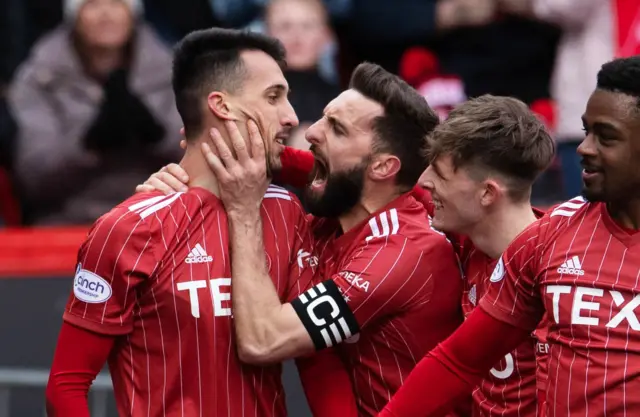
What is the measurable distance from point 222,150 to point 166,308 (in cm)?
51

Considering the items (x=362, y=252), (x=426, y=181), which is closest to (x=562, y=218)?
(x=426, y=181)

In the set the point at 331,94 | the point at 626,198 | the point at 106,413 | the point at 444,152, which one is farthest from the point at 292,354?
the point at 331,94

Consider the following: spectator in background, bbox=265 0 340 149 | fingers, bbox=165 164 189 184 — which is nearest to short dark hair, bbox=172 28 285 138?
fingers, bbox=165 164 189 184

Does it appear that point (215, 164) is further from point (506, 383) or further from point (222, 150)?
point (506, 383)

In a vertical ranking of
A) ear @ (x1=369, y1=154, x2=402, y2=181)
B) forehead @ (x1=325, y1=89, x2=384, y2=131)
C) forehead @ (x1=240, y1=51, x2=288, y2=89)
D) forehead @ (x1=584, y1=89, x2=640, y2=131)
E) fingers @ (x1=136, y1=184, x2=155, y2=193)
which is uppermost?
forehead @ (x1=584, y1=89, x2=640, y2=131)

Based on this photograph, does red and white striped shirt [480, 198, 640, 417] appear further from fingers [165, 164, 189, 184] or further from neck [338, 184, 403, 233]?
A: fingers [165, 164, 189, 184]

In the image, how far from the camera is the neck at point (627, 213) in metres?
3.32

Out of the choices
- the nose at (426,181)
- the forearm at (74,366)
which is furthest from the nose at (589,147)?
the forearm at (74,366)

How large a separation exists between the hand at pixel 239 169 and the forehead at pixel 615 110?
105 cm

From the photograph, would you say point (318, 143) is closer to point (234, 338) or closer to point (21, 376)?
point (234, 338)

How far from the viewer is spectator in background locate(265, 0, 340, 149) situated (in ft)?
22.1

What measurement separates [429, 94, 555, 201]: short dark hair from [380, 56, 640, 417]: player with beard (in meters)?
0.41

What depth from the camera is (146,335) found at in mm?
3725

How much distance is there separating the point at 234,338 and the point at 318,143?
786 millimetres
